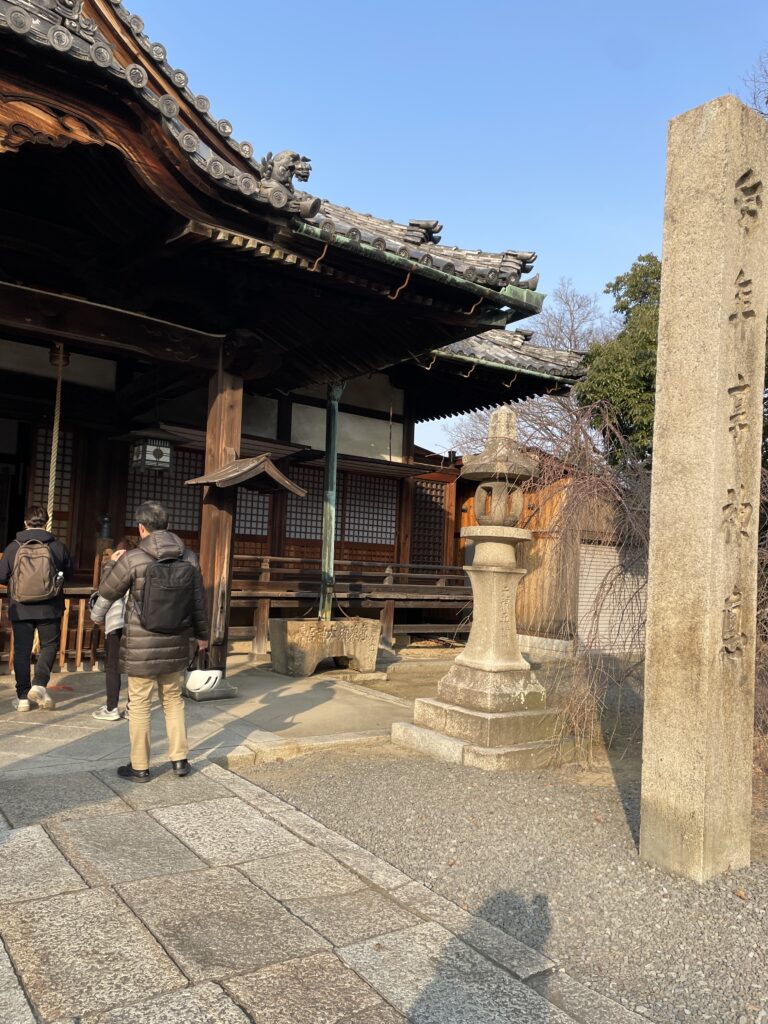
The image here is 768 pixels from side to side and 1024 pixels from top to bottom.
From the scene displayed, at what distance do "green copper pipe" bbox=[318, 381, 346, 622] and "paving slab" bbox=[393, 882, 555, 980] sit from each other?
255 inches

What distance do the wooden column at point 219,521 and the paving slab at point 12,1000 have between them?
197 inches

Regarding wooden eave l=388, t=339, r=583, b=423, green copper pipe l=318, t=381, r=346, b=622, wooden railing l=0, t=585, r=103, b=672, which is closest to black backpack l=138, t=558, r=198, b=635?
wooden railing l=0, t=585, r=103, b=672

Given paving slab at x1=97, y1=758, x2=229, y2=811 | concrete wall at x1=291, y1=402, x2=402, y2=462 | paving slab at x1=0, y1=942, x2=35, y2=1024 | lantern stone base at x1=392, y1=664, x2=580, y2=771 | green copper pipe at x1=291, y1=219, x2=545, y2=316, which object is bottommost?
paving slab at x1=97, y1=758, x2=229, y2=811

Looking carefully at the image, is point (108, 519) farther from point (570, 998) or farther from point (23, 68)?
point (570, 998)

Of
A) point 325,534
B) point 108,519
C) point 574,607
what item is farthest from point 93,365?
point 574,607

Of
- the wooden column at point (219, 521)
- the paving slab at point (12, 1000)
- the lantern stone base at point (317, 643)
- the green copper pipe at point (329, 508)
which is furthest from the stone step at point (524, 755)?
the green copper pipe at point (329, 508)

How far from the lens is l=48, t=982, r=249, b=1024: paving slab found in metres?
2.27

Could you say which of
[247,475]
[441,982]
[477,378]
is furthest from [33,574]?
[477,378]

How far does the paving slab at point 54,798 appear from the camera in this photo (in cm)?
394

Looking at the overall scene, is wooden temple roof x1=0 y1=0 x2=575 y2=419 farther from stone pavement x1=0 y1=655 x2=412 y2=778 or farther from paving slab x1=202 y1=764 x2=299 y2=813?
paving slab x1=202 y1=764 x2=299 y2=813

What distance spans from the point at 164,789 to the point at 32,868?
122 cm

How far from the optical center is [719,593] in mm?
3494

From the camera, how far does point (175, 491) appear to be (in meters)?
10.5

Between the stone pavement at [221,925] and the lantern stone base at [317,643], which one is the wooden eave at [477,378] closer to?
the lantern stone base at [317,643]
